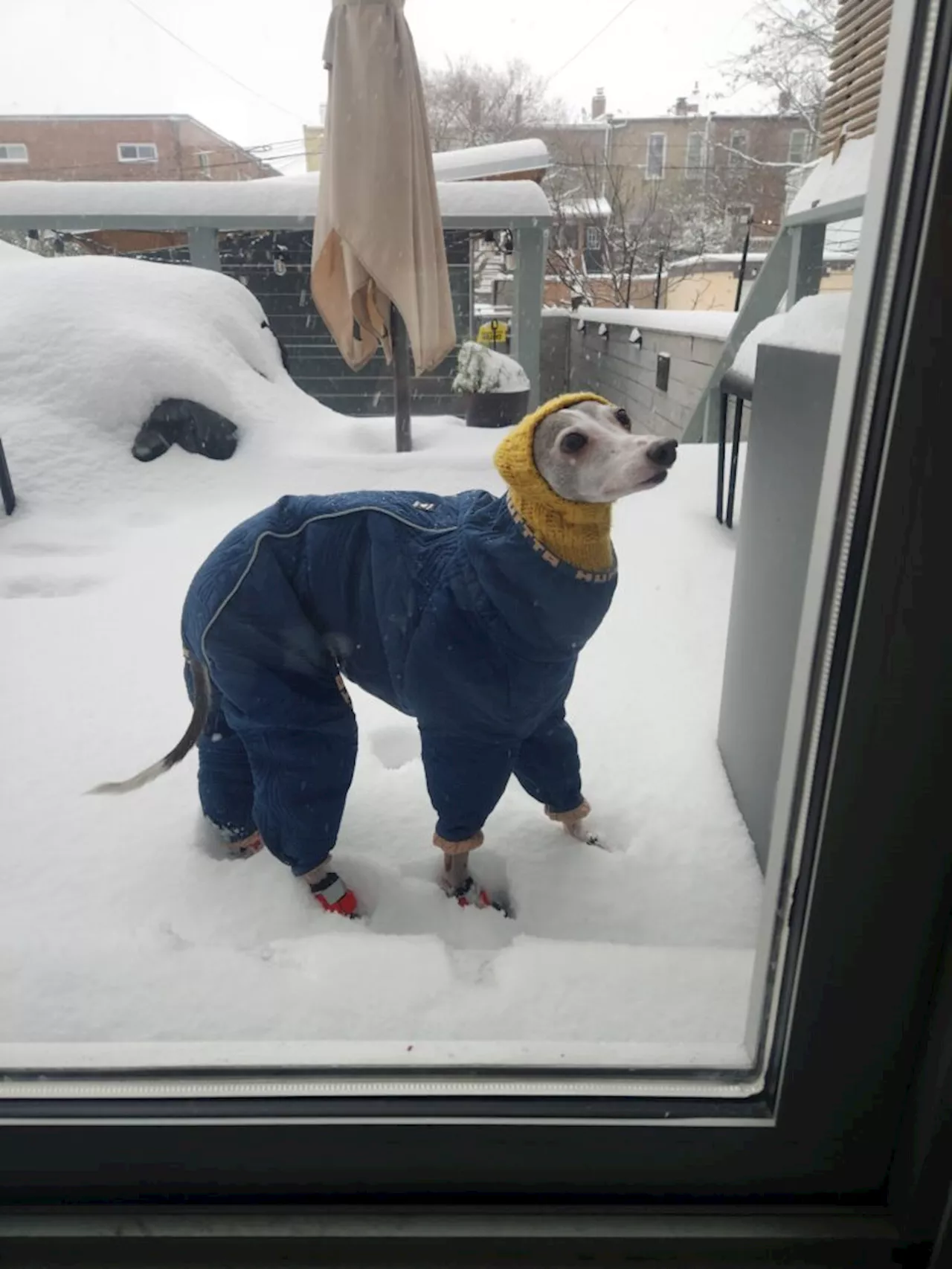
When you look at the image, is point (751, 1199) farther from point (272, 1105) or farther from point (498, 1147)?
point (272, 1105)

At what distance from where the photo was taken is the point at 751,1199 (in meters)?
0.65

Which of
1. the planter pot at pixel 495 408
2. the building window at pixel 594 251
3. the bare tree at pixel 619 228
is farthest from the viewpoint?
the planter pot at pixel 495 408

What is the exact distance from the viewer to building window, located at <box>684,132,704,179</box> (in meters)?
0.97

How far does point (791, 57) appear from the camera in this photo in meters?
0.85

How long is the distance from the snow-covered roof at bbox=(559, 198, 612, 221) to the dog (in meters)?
0.37

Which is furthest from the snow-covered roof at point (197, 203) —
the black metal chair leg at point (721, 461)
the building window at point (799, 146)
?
the black metal chair leg at point (721, 461)

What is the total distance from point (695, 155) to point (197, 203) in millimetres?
1072

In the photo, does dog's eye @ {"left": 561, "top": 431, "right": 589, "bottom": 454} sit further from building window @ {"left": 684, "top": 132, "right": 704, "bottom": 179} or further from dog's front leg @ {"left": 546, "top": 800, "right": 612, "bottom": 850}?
dog's front leg @ {"left": 546, "top": 800, "right": 612, "bottom": 850}

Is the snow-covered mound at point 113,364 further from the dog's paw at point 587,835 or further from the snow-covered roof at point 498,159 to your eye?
the dog's paw at point 587,835

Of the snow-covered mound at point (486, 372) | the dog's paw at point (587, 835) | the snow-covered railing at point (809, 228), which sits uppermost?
the snow-covered railing at point (809, 228)

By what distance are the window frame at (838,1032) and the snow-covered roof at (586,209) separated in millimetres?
810

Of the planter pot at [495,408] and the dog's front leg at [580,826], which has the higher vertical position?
the planter pot at [495,408]

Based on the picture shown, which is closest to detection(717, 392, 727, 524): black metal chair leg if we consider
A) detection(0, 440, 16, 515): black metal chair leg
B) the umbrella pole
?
the umbrella pole

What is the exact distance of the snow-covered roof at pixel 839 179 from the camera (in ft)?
1.61
